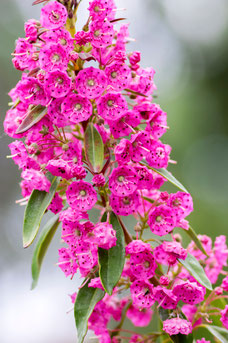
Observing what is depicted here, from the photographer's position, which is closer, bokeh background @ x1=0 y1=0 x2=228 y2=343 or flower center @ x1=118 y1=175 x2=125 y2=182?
flower center @ x1=118 y1=175 x2=125 y2=182

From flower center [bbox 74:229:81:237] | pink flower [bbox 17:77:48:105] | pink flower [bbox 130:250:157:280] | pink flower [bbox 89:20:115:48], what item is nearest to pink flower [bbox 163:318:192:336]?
pink flower [bbox 130:250:157:280]

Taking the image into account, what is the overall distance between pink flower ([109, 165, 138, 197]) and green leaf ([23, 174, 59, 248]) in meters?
0.23

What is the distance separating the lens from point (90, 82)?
1.42 m

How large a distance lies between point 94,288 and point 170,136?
184 inches

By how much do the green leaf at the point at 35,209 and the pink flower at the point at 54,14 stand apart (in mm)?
527

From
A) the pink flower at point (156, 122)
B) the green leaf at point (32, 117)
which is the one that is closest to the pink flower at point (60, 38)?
the green leaf at point (32, 117)

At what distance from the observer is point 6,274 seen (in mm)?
8156

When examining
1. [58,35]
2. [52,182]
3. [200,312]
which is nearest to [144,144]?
[52,182]

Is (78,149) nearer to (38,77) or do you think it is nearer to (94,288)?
(38,77)

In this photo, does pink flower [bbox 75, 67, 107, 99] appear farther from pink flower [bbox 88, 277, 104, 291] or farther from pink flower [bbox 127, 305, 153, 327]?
pink flower [bbox 127, 305, 153, 327]

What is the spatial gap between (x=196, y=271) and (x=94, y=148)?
553 millimetres

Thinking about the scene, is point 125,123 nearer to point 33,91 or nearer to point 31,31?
point 33,91

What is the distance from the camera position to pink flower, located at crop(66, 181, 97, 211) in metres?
1.41

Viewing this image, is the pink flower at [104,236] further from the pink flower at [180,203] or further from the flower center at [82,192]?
the pink flower at [180,203]
